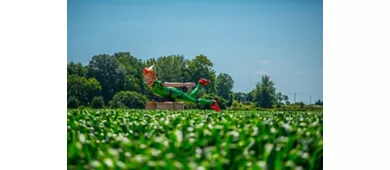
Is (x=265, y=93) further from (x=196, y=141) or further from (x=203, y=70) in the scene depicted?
(x=196, y=141)

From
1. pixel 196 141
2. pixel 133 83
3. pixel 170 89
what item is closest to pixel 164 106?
pixel 170 89

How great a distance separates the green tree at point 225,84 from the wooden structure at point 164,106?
105 cm

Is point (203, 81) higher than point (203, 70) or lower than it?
lower

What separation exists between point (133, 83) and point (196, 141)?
2.29 m

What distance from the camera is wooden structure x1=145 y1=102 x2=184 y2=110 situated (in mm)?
6987

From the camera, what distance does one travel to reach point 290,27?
19.0 feet

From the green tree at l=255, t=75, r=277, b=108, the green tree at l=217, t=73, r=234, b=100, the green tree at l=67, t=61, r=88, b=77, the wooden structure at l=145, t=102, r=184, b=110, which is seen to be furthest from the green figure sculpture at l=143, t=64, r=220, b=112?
the green tree at l=67, t=61, r=88, b=77

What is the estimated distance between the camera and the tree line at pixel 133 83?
6.11 metres

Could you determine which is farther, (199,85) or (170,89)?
(170,89)

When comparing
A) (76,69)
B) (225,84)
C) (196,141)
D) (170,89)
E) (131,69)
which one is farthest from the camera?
(170,89)

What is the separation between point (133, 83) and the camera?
23.1 feet
